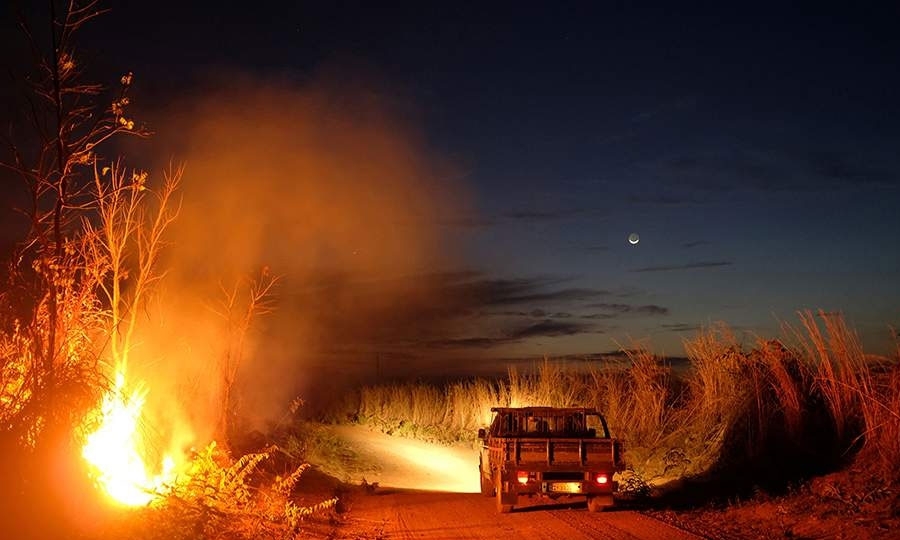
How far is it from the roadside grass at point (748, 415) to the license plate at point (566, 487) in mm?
3832

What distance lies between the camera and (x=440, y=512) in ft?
48.9

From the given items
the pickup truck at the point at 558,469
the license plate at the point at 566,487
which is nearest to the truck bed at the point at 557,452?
the pickup truck at the point at 558,469

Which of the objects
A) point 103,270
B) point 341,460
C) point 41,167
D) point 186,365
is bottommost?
point 341,460

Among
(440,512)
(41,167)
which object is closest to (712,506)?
(440,512)

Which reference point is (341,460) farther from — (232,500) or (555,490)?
(232,500)

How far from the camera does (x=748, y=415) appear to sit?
1970 cm

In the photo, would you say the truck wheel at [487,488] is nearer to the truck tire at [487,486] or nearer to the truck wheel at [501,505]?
the truck tire at [487,486]

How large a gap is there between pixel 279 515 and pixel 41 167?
619cm

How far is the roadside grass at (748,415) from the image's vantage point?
15.0 meters

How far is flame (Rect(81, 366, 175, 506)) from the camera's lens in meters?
9.76

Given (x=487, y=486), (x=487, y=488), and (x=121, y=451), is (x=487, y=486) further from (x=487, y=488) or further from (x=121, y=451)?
(x=121, y=451)

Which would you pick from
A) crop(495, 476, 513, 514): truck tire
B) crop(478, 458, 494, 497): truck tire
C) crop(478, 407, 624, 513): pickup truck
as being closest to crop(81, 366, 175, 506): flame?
crop(495, 476, 513, 514): truck tire

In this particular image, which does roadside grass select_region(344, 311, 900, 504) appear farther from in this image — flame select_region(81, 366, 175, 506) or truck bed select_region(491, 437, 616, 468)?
flame select_region(81, 366, 175, 506)

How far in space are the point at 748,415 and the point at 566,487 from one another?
7.26 metres
